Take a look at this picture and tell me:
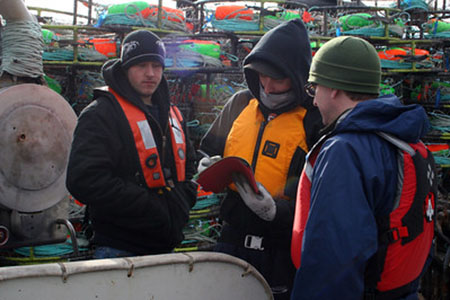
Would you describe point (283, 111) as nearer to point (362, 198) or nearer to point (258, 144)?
point (258, 144)

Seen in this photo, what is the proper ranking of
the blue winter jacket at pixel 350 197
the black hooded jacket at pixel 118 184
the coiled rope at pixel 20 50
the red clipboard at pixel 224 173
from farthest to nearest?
the coiled rope at pixel 20 50 < the black hooded jacket at pixel 118 184 < the red clipboard at pixel 224 173 < the blue winter jacket at pixel 350 197

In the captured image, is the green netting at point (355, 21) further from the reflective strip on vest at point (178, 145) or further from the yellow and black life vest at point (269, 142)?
the yellow and black life vest at point (269, 142)

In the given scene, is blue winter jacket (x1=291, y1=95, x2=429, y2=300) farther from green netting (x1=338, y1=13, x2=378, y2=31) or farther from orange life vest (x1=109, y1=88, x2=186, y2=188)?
green netting (x1=338, y1=13, x2=378, y2=31)

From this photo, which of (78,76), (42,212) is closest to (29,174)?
(42,212)

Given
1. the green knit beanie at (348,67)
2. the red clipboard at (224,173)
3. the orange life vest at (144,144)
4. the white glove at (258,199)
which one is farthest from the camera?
the orange life vest at (144,144)

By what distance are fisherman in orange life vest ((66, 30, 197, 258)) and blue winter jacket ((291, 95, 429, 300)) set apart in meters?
1.08

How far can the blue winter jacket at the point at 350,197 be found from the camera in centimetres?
143

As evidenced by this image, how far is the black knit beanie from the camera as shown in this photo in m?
2.56

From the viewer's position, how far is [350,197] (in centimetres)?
144

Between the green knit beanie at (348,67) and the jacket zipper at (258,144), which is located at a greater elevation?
the green knit beanie at (348,67)

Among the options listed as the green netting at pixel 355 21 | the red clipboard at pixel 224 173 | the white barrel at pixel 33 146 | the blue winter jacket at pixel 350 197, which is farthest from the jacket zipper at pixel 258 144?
A: the green netting at pixel 355 21

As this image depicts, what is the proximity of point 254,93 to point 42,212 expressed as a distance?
1.53 m

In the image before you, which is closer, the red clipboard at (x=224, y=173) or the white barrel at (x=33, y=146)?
the red clipboard at (x=224, y=173)

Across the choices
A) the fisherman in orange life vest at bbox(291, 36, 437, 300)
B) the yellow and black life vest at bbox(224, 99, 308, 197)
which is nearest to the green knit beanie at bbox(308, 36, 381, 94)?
the fisherman in orange life vest at bbox(291, 36, 437, 300)
